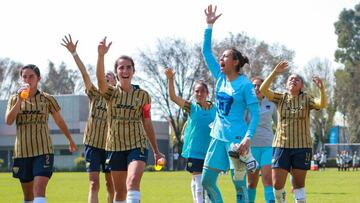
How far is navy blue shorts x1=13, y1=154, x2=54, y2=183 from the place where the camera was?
12.1 m

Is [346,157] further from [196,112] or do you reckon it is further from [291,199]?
[196,112]

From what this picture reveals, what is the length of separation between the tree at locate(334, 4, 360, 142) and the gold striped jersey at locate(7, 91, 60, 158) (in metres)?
84.6

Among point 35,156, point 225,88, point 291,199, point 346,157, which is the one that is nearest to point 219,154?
point 225,88

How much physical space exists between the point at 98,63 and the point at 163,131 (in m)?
87.1

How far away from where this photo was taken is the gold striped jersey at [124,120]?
11750mm

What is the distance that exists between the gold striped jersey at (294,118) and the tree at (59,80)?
9051cm

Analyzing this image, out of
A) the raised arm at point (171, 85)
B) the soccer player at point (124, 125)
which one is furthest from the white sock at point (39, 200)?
the raised arm at point (171, 85)

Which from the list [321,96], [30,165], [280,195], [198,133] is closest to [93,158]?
[30,165]

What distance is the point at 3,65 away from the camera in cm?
9350

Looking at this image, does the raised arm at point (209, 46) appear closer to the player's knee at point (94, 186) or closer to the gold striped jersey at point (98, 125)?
the gold striped jersey at point (98, 125)

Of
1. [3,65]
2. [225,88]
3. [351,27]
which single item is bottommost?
[225,88]

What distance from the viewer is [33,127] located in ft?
40.4

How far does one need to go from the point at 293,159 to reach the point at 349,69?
89571mm

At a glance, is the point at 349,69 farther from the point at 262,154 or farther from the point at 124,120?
the point at 124,120
